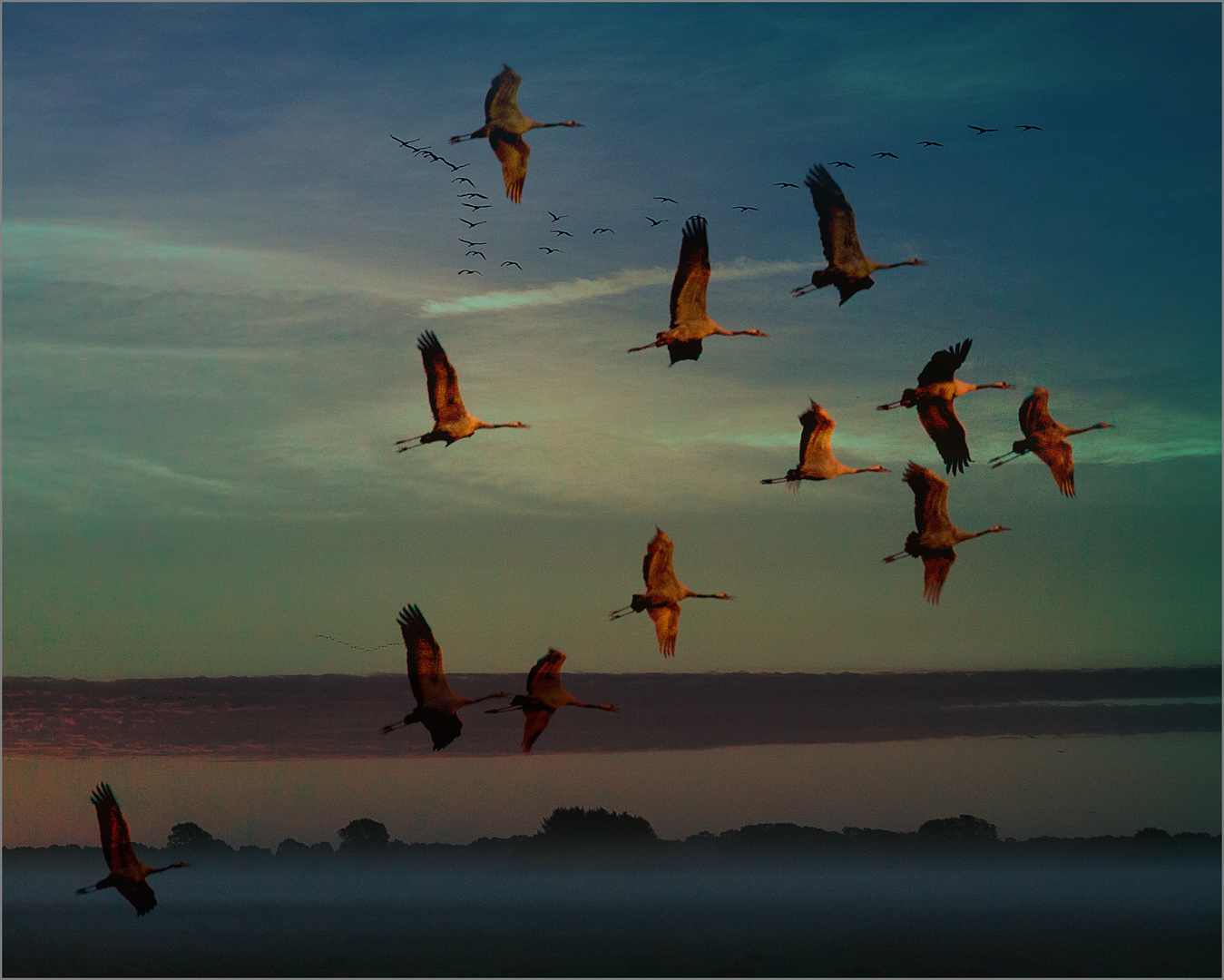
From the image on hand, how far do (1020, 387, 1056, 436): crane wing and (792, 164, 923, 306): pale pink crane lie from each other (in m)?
7.23

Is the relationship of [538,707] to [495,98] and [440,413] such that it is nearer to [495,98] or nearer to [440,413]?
[440,413]

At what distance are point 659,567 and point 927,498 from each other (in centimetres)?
830

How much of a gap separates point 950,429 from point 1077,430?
20.4 ft

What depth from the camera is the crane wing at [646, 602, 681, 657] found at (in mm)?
43312

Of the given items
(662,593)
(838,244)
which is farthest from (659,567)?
(838,244)

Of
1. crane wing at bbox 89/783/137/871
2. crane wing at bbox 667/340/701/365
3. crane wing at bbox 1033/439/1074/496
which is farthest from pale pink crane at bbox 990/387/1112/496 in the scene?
crane wing at bbox 89/783/137/871

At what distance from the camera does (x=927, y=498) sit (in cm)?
4247

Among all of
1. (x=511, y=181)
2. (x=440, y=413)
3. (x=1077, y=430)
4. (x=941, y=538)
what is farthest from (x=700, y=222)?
(x=1077, y=430)

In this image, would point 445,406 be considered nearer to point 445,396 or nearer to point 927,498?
point 445,396

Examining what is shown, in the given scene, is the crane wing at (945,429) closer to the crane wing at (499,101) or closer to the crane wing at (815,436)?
the crane wing at (815,436)

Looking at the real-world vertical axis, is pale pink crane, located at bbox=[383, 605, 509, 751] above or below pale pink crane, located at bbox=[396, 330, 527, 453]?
below

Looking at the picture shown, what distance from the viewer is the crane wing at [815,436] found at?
4222 cm

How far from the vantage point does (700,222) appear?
129 feet

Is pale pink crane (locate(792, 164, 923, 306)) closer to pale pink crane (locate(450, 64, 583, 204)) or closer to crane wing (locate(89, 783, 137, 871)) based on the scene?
pale pink crane (locate(450, 64, 583, 204))
